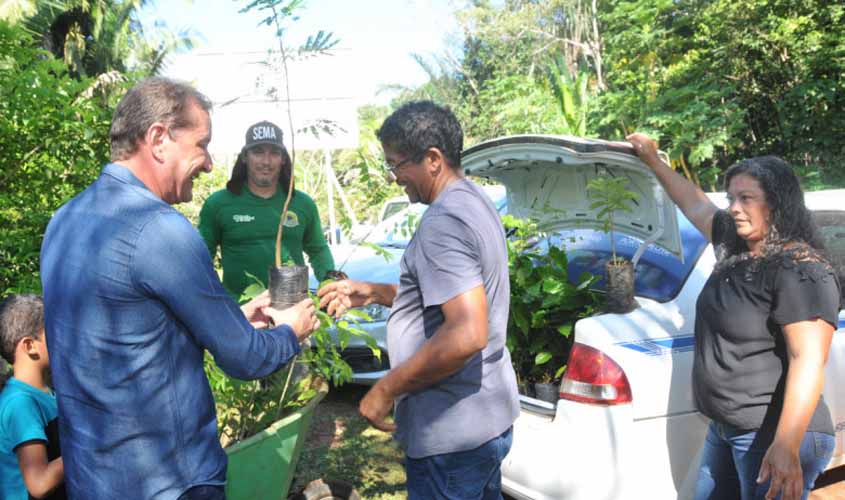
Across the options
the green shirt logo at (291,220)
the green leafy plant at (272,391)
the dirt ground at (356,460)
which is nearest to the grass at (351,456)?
the dirt ground at (356,460)

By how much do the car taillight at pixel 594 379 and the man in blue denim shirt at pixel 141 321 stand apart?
5.21 feet

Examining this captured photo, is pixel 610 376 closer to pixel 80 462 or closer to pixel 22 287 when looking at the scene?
pixel 80 462

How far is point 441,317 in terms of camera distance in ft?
6.63

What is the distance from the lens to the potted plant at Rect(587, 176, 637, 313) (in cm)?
295

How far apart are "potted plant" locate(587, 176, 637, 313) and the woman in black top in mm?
495

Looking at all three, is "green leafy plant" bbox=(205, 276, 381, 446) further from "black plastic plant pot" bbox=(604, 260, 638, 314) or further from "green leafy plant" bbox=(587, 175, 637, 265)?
"green leafy plant" bbox=(587, 175, 637, 265)

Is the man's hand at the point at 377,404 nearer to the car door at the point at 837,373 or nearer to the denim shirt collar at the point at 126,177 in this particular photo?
the denim shirt collar at the point at 126,177

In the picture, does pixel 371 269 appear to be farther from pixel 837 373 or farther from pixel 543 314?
pixel 837 373

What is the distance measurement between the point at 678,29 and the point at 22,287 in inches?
621

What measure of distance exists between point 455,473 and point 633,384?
41.1 inches

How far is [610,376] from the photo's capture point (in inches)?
108

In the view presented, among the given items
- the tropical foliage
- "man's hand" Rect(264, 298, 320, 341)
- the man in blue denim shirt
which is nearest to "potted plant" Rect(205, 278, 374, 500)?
"man's hand" Rect(264, 298, 320, 341)

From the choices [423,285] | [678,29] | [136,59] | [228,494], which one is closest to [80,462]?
[228,494]

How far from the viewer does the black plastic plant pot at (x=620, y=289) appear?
9.66ft
